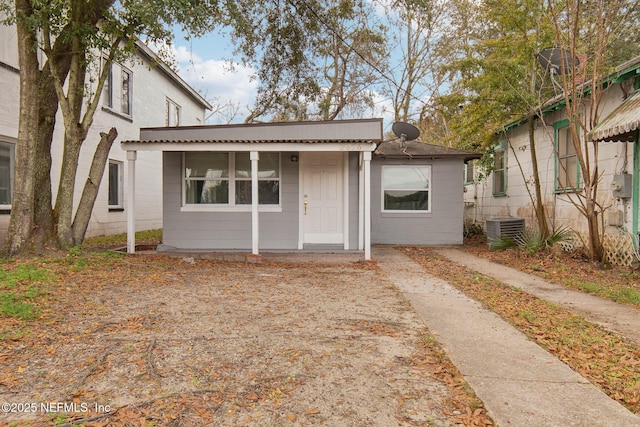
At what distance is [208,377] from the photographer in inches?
116

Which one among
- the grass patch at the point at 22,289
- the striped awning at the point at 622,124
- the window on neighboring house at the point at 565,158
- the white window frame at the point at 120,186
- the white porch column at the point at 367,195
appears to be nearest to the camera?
the grass patch at the point at 22,289

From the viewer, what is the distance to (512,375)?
2994mm

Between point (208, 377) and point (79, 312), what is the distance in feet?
7.72

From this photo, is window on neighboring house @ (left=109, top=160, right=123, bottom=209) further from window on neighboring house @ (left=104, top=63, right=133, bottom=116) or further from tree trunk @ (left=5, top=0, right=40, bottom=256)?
tree trunk @ (left=5, top=0, right=40, bottom=256)

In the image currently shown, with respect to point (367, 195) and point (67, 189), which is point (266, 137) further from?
point (67, 189)

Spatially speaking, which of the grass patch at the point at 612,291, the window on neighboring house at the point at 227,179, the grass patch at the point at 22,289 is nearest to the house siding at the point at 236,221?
the window on neighboring house at the point at 227,179

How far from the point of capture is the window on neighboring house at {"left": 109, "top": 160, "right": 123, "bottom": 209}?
12688 millimetres

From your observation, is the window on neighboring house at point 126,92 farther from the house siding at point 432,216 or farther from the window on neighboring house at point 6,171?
the house siding at point 432,216

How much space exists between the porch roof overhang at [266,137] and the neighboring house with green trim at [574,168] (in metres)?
3.82

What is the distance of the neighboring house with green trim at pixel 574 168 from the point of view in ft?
22.5

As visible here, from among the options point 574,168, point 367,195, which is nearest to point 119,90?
point 367,195

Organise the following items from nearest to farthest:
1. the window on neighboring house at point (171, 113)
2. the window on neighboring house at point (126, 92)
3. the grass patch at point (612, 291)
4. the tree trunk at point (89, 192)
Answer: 1. the grass patch at point (612, 291)
2. the tree trunk at point (89, 192)
3. the window on neighboring house at point (126, 92)
4. the window on neighboring house at point (171, 113)

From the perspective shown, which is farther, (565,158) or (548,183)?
(548,183)

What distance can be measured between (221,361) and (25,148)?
6075mm
